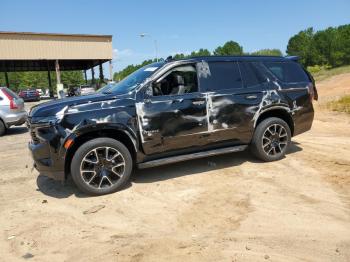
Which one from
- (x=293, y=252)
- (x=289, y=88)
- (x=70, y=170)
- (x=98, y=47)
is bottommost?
(x=293, y=252)

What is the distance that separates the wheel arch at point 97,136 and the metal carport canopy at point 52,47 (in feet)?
104

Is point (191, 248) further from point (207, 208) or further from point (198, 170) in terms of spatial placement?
point (198, 170)

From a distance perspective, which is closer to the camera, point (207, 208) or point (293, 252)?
point (293, 252)

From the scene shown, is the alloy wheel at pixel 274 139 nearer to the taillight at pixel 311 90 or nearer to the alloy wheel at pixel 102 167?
the taillight at pixel 311 90

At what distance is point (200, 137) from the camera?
18.8ft

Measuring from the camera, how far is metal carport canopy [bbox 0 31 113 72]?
33.0 metres

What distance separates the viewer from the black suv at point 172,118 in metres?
5.04

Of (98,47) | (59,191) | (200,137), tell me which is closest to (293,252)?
(200,137)

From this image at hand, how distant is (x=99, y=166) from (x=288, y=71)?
3881 millimetres

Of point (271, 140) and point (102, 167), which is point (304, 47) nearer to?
point (271, 140)

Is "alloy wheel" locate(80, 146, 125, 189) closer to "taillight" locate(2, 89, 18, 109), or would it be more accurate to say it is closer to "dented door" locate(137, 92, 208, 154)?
"dented door" locate(137, 92, 208, 154)

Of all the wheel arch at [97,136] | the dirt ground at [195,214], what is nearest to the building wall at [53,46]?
the dirt ground at [195,214]

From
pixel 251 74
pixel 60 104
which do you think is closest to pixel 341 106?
pixel 251 74

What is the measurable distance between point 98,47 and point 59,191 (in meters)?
33.1
